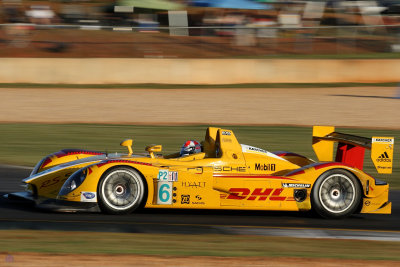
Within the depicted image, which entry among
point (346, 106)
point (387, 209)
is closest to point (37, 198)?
point (387, 209)

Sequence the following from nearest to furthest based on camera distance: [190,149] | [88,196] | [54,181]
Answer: [88,196] → [54,181] → [190,149]

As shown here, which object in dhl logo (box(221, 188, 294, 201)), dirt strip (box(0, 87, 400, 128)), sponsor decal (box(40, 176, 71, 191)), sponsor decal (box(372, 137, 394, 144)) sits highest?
dirt strip (box(0, 87, 400, 128))

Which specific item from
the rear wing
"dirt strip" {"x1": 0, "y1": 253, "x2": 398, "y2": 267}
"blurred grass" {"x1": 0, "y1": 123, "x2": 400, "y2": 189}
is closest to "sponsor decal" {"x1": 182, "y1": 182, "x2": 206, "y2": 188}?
"dirt strip" {"x1": 0, "y1": 253, "x2": 398, "y2": 267}

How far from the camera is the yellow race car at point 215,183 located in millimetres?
8062

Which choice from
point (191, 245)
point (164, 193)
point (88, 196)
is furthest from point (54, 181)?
point (191, 245)

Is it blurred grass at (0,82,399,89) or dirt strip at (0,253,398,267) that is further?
blurred grass at (0,82,399,89)

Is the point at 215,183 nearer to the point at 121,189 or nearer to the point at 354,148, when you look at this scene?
the point at 121,189

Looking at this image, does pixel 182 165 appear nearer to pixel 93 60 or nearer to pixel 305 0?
pixel 93 60

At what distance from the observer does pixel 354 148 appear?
9.27 m

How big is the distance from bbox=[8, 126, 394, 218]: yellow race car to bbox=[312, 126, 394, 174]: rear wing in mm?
13

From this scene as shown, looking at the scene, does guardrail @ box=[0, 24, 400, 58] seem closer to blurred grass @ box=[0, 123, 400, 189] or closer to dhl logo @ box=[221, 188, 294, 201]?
blurred grass @ box=[0, 123, 400, 189]

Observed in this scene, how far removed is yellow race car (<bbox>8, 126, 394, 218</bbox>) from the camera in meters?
8.06

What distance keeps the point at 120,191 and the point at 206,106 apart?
13332mm

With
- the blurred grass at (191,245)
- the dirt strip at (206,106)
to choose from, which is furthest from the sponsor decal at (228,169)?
the dirt strip at (206,106)
